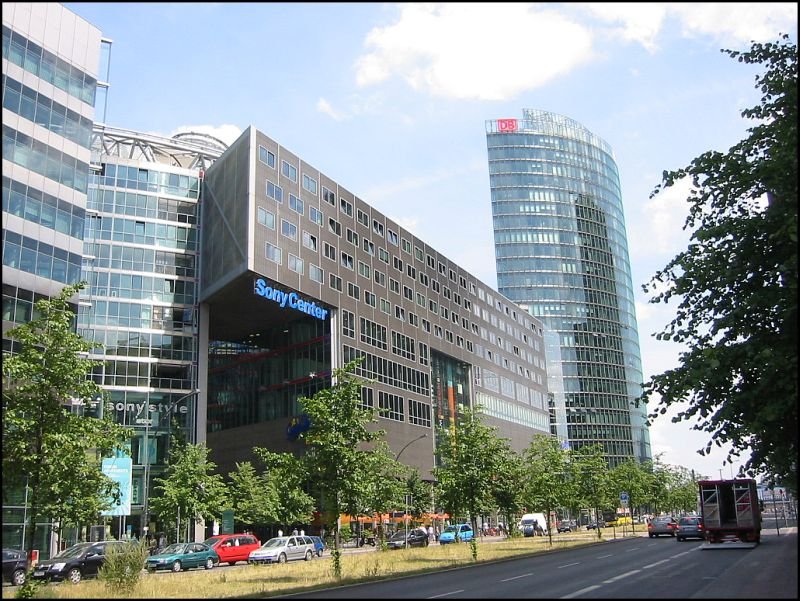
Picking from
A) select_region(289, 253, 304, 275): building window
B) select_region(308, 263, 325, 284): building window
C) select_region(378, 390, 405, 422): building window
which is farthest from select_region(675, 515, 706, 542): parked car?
select_region(308, 263, 325, 284): building window

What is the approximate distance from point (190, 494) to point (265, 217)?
23.2 m

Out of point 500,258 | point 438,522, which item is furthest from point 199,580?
point 500,258

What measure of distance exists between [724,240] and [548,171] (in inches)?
6280

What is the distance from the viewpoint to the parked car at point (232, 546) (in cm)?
4481

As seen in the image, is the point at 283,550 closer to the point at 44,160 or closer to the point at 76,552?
the point at 76,552

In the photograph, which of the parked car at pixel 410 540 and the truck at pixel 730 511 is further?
the parked car at pixel 410 540

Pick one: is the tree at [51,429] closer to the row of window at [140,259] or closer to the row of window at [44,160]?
the row of window at [44,160]

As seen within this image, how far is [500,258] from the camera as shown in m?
167

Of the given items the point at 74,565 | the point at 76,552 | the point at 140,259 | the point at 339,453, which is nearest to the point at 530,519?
the point at 140,259

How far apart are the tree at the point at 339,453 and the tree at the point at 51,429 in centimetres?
802

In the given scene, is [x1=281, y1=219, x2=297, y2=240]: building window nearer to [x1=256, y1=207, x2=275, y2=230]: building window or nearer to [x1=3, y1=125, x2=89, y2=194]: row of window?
[x1=256, y1=207, x2=275, y2=230]: building window

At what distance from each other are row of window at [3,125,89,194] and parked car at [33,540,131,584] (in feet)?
79.9

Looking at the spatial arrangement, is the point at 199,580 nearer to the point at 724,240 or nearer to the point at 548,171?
the point at 724,240

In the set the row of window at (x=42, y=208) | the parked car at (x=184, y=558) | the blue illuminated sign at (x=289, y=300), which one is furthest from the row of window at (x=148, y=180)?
the parked car at (x=184, y=558)
